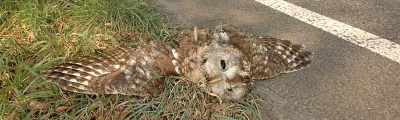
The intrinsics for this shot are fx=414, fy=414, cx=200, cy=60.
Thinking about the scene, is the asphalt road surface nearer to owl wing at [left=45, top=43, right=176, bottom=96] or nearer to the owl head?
the owl head

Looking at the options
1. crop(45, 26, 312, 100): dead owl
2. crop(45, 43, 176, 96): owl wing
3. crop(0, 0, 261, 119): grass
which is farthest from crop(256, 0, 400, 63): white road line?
crop(45, 43, 176, 96): owl wing

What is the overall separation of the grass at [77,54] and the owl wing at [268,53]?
281 millimetres

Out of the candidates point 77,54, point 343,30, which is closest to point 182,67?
point 77,54

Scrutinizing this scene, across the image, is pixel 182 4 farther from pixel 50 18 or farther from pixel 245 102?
pixel 245 102

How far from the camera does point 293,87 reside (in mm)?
3146

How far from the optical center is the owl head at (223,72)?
2.77 meters

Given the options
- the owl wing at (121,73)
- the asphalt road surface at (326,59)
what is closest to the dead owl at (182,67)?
the owl wing at (121,73)

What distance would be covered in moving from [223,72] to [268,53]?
699 millimetres

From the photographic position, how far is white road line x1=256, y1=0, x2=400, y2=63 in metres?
3.50

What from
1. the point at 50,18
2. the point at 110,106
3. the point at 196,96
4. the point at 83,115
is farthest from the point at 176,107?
the point at 50,18

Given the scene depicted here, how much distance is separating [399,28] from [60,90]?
3020 mm

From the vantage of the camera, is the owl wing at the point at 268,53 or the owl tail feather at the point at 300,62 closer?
the owl wing at the point at 268,53

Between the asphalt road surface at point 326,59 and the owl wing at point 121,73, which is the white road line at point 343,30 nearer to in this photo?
the asphalt road surface at point 326,59

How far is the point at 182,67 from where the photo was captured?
3.00 meters
